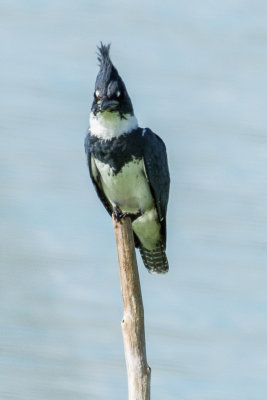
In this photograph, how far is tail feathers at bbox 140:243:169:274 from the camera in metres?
3.99

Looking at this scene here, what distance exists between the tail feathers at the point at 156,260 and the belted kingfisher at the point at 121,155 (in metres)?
0.19

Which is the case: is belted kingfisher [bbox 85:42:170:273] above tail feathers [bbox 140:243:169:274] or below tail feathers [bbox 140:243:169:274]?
above

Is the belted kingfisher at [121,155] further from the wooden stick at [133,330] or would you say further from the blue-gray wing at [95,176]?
the wooden stick at [133,330]

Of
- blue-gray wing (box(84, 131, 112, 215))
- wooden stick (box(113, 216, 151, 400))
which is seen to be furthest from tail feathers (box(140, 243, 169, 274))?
wooden stick (box(113, 216, 151, 400))

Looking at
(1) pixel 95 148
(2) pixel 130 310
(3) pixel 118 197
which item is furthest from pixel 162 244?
(2) pixel 130 310

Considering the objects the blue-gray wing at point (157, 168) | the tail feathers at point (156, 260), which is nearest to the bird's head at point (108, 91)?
the blue-gray wing at point (157, 168)

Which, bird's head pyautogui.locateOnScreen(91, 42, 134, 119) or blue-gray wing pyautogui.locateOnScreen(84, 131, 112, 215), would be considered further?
blue-gray wing pyautogui.locateOnScreen(84, 131, 112, 215)

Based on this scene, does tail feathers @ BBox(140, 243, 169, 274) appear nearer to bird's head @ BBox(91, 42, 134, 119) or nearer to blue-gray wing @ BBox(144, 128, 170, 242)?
blue-gray wing @ BBox(144, 128, 170, 242)

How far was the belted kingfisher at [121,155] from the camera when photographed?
11.5 ft

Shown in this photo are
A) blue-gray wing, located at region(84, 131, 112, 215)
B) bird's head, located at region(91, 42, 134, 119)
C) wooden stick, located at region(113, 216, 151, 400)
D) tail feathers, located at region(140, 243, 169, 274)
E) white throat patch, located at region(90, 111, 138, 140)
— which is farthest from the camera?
tail feathers, located at region(140, 243, 169, 274)

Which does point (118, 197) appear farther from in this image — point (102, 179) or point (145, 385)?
point (145, 385)

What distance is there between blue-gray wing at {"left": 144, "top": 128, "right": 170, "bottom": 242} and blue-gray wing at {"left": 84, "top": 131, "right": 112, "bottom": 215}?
0.23 m

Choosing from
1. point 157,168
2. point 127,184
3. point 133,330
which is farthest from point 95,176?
point 133,330

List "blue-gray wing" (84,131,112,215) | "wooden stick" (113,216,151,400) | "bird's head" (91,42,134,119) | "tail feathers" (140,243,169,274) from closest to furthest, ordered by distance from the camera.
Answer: "wooden stick" (113,216,151,400) → "bird's head" (91,42,134,119) → "blue-gray wing" (84,131,112,215) → "tail feathers" (140,243,169,274)
